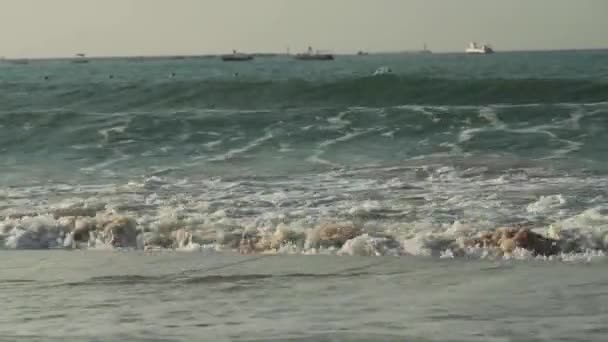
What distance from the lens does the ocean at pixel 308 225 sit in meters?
7.78

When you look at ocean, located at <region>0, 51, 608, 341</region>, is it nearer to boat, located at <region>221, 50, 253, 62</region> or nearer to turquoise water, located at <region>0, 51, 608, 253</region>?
turquoise water, located at <region>0, 51, 608, 253</region>

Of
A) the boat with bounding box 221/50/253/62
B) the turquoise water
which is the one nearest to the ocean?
the turquoise water

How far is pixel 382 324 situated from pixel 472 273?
7.56 ft

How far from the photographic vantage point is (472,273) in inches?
376

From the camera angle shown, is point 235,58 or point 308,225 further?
point 235,58

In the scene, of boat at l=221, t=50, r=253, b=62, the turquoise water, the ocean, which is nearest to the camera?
the ocean

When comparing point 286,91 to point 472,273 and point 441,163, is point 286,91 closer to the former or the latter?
point 441,163

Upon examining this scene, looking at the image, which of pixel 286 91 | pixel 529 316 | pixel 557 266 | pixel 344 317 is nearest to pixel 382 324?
pixel 344 317

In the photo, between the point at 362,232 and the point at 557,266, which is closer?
the point at 557,266

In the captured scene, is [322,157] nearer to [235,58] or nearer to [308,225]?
[308,225]

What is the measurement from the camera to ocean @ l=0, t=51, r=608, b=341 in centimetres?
778

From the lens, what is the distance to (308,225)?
12594 millimetres

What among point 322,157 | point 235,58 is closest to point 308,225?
point 322,157

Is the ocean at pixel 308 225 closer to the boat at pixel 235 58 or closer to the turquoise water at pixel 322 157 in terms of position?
the turquoise water at pixel 322 157
